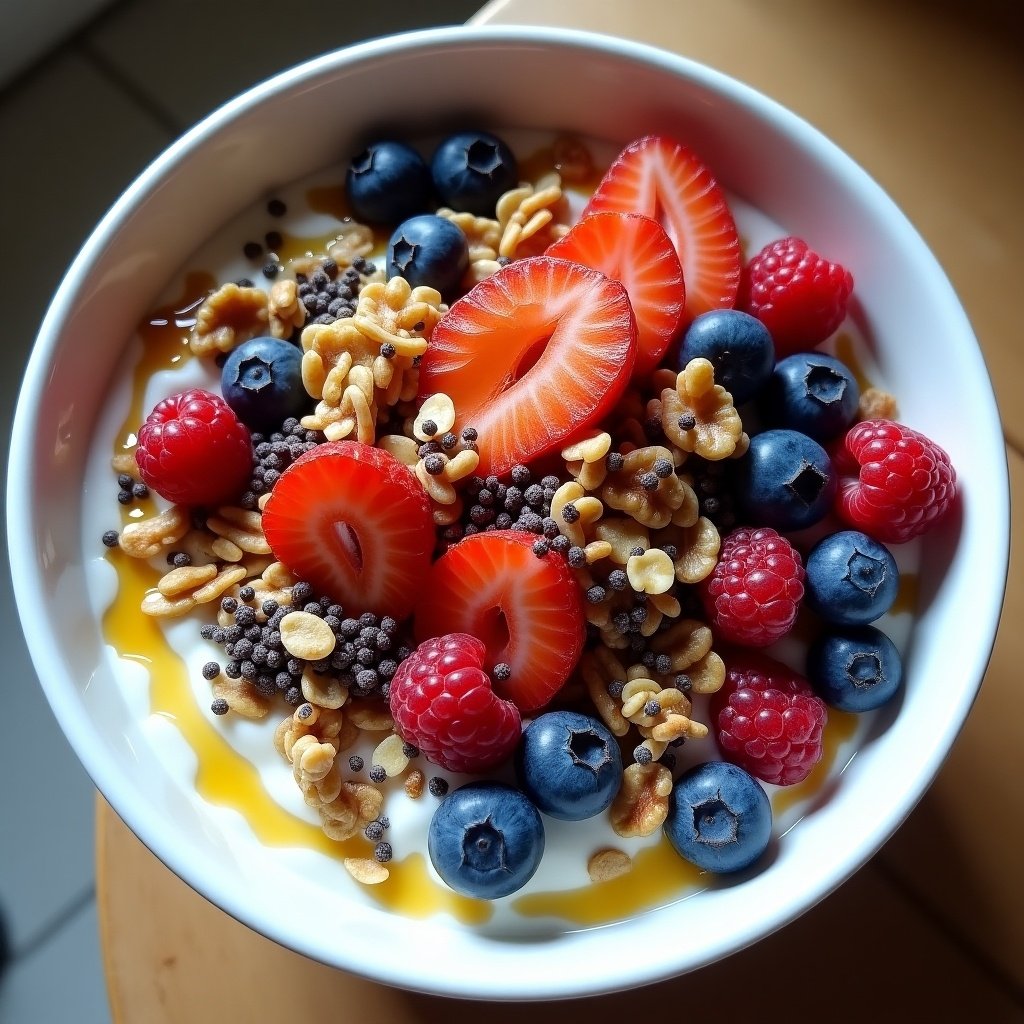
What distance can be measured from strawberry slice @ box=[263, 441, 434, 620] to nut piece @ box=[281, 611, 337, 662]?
0.05 metres

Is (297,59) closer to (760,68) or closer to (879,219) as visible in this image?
(760,68)

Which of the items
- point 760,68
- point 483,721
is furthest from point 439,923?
point 760,68

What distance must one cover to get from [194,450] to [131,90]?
104 cm

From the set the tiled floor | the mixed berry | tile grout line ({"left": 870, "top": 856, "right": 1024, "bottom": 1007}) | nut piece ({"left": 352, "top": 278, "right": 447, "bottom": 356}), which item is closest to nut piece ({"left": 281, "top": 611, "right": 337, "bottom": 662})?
the mixed berry

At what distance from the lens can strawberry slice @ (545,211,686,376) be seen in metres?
0.96

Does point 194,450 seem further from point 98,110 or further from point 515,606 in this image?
point 98,110

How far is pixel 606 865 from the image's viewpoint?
2.95 ft

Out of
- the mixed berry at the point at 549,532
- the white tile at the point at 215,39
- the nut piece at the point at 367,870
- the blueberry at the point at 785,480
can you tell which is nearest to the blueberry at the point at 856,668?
the mixed berry at the point at 549,532

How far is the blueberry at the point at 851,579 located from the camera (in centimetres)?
90

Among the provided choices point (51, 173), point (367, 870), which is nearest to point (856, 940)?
point (367, 870)

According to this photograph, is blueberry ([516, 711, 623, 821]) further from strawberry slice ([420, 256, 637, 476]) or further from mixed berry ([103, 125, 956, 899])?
strawberry slice ([420, 256, 637, 476])

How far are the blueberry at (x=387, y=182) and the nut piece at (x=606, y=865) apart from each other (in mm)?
682

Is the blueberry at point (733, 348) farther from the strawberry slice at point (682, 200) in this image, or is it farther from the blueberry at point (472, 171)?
the blueberry at point (472, 171)

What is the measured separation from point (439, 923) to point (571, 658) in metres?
0.27
